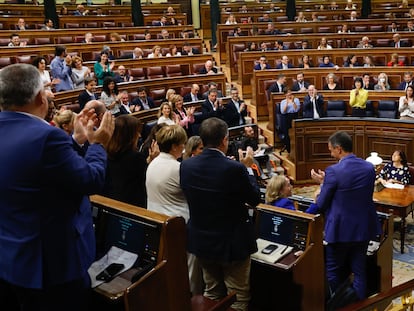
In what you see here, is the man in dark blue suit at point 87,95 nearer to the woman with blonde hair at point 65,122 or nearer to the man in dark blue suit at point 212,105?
the man in dark blue suit at point 212,105

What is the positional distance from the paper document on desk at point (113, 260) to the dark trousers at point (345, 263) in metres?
1.61

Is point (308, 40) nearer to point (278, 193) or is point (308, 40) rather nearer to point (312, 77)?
point (312, 77)

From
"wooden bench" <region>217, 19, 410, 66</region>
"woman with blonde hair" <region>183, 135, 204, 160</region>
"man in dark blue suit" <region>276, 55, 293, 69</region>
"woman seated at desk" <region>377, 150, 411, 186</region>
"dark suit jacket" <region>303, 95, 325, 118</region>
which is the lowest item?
"woman seated at desk" <region>377, 150, 411, 186</region>

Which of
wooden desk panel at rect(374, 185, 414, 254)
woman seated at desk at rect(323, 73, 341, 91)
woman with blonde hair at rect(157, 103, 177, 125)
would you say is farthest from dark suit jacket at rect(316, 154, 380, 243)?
woman seated at desk at rect(323, 73, 341, 91)

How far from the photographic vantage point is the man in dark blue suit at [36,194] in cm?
149

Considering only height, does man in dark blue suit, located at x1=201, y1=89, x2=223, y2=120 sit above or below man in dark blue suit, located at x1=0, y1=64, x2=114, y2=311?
below

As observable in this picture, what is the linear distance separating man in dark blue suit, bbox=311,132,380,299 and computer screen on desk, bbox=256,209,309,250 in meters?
0.57

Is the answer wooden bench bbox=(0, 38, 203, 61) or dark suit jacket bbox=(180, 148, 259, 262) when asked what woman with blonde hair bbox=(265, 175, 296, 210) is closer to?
dark suit jacket bbox=(180, 148, 259, 262)

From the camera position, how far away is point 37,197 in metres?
1.51

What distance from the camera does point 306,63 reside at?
355 inches

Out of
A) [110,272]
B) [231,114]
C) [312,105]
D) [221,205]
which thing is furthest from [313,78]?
[110,272]

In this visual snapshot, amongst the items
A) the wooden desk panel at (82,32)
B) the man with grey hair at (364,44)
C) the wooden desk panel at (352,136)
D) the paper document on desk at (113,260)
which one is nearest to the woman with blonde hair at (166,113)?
the wooden desk panel at (352,136)

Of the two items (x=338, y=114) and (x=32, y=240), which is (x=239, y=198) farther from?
(x=338, y=114)

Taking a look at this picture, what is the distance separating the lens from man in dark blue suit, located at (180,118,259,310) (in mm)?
2262
